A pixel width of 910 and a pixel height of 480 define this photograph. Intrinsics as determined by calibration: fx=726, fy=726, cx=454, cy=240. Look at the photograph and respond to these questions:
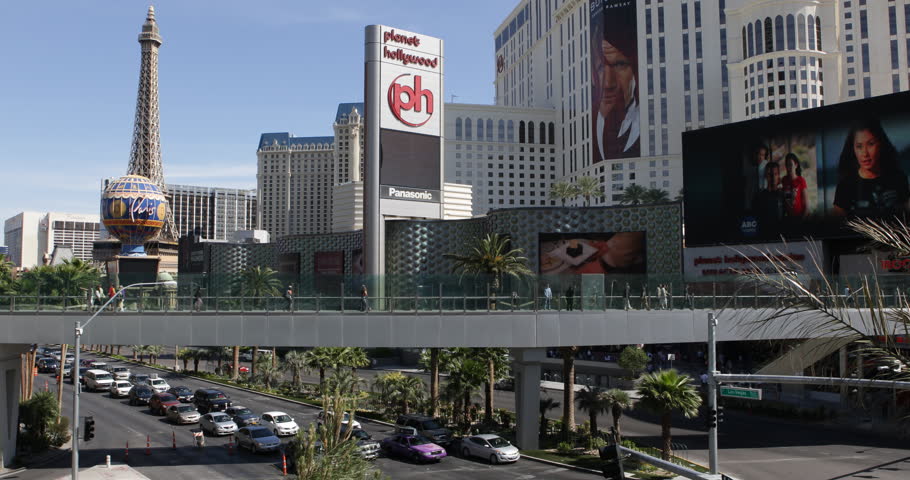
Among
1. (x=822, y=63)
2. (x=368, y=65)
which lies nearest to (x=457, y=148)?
(x=822, y=63)

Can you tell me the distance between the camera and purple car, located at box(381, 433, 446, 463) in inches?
1419

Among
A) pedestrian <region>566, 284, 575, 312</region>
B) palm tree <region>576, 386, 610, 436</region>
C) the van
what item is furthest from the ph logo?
the van

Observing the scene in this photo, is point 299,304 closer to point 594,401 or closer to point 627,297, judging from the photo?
point 594,401

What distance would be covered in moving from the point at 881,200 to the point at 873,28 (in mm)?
109251

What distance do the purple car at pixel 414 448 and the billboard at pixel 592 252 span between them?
3249cm

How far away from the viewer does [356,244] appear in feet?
279

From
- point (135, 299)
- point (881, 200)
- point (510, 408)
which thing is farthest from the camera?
point (881, 200)

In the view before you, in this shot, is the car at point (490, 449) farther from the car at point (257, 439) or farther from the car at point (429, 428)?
the car at point (257, 439)

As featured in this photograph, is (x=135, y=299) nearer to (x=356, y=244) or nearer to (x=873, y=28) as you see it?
(x=356, y=244)

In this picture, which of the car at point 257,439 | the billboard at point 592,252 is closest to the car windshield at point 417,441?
the car at point 257,439

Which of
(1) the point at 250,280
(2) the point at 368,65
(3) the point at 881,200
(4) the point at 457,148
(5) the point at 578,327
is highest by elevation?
(4) the point at 457,148

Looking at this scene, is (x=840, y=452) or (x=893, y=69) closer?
(x=840, y=452)

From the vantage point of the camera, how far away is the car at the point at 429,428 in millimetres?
39281

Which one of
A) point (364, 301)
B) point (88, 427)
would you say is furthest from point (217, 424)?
point (364, 301)
